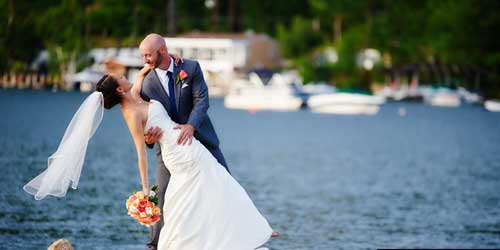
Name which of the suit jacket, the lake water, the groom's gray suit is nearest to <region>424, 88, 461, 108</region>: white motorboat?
the lake water

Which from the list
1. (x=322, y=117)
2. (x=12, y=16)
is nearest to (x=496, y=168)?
(x=322, y=117)

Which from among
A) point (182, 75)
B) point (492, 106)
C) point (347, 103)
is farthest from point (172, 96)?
point (492, 106)

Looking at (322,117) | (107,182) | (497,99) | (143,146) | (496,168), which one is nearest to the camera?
(143,146)

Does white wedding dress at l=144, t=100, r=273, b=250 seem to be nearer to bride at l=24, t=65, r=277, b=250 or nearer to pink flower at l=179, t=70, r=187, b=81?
bride at l=24, t=65, r=277, b=250

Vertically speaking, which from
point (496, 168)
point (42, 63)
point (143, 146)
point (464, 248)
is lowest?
point (42, 63)

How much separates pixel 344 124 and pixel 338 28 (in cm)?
6601

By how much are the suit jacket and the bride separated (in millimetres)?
129

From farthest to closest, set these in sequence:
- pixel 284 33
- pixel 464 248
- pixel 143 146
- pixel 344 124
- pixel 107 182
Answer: pixel 284 33 < pixel 344 124 < pixel 107 182 < pixel 464 248 < pixel 143 146

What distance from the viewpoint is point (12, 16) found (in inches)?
5113

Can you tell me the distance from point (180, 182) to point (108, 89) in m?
1.14

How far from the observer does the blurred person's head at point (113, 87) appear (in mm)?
13469

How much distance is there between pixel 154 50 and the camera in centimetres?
1329

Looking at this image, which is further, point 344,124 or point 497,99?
point 497,99

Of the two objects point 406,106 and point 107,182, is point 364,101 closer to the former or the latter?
point 406,106
